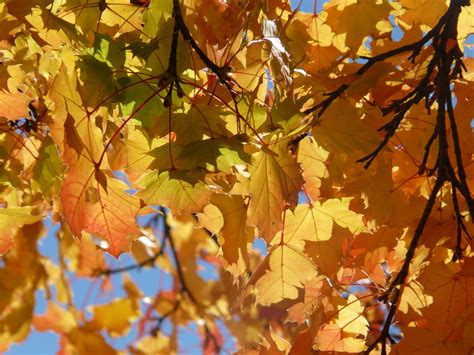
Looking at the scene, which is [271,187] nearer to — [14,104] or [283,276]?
[283,276]

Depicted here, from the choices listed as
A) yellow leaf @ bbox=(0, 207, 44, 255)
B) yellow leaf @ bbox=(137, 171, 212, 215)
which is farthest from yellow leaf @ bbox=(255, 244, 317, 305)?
yellow leaf @ bbox=(0, 207, 44, 255)

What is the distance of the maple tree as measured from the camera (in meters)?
0.97

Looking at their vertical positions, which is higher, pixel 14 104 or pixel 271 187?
pixel 14 104

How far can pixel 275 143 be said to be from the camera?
98cm

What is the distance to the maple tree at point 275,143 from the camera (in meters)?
0.97

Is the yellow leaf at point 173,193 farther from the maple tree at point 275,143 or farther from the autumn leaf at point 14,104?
the autumn leaf at point 14,104

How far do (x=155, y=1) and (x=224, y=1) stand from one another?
18 centimetres

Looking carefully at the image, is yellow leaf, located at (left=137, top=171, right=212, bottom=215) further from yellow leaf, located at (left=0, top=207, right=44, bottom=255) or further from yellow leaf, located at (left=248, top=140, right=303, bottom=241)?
yellow leaf, located at (left=0, top=207, right=44, bottom=255)

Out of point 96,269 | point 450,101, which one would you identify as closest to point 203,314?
point 96,269

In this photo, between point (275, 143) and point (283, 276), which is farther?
point (283, 276)

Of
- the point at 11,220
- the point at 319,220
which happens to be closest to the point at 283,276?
the point at 319,220

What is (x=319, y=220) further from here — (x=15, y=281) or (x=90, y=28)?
(x=15, y=281)

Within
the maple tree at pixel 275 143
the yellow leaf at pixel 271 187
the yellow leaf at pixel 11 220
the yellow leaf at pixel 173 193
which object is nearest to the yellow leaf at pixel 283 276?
the maple tree at pixel 275 143

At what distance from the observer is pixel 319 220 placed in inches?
48.2
